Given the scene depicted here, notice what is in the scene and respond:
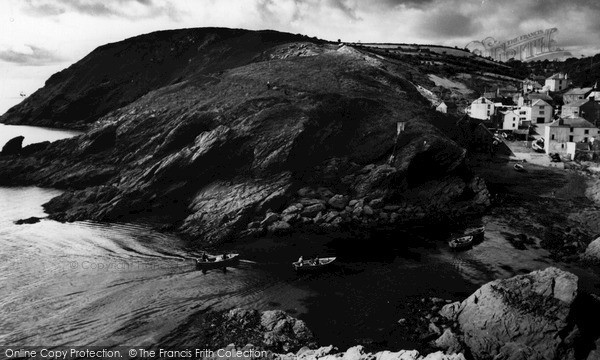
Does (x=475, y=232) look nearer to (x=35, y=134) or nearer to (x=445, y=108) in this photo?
(x=445, y=108)

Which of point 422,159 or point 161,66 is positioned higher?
point 161,66

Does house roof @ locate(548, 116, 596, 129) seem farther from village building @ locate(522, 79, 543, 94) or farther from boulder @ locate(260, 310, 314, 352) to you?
boulder @ locate(260, 310, 314, 352)

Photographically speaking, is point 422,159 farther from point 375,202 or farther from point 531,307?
point 531,307

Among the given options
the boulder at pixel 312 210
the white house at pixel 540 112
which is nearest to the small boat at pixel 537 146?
the white house at pixel 540 112

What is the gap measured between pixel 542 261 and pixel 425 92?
88877mm

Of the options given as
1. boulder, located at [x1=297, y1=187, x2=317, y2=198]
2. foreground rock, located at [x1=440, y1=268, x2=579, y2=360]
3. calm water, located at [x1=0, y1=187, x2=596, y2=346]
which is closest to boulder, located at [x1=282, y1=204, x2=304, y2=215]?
boulder, located at [x1=297, y1=187, x2=317, y2=198]

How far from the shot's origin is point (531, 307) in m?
Result: 31.8

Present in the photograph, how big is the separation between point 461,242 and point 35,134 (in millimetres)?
169831

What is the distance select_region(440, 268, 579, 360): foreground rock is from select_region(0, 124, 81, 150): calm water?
150 metres

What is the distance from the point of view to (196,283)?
147ft

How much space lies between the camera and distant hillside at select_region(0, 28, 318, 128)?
162250 mm

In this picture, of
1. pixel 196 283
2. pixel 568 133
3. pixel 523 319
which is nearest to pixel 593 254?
pixel 523 319

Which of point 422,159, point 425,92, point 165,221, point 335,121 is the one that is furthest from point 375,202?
point 425,92

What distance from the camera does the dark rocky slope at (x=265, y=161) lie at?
2589 inches
